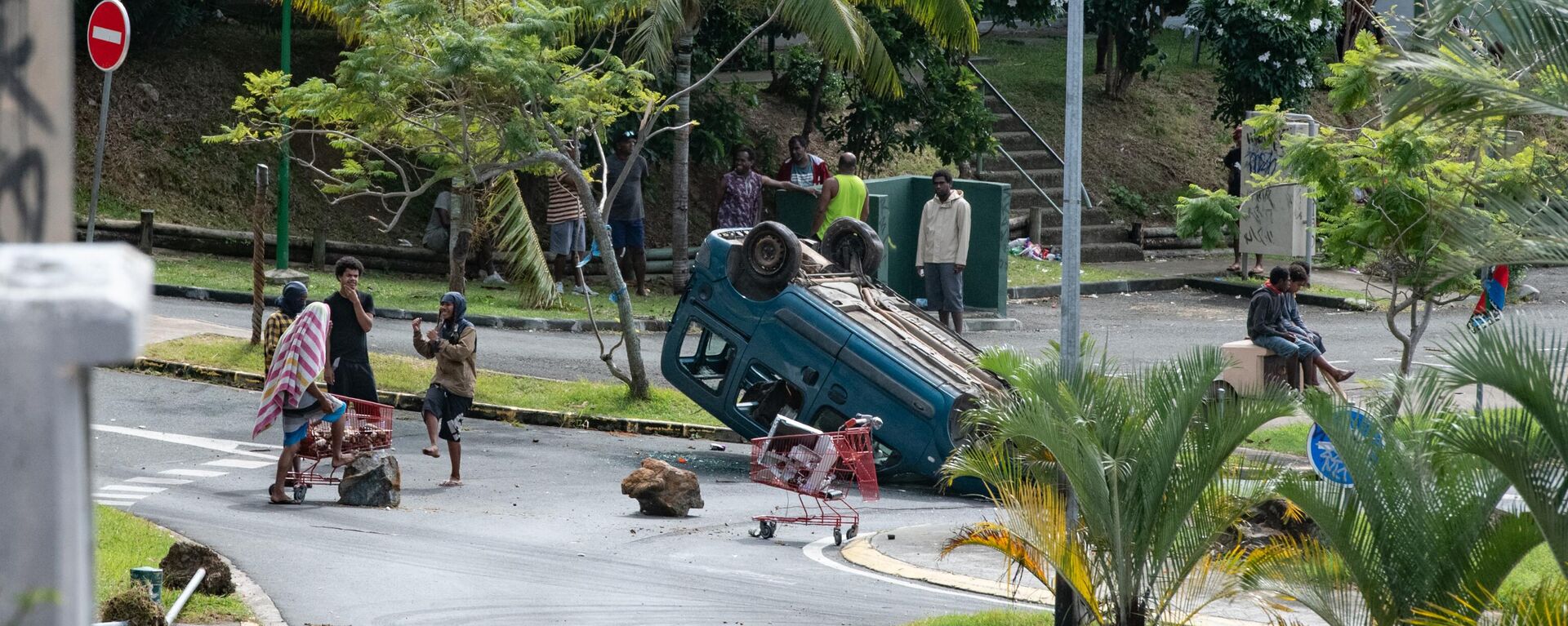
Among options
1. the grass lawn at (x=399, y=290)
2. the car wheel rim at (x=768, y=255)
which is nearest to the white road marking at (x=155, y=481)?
the car wheel rim at (x=768, y=255)

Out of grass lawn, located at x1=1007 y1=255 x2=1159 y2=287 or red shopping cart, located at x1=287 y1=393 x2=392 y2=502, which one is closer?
red shopping cart, located at x1=287 y1=393 x2=392 y2=502

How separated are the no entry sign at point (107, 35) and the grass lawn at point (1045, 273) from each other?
14960 millimetres

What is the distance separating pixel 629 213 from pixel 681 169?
39.5 inches

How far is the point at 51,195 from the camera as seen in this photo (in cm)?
193

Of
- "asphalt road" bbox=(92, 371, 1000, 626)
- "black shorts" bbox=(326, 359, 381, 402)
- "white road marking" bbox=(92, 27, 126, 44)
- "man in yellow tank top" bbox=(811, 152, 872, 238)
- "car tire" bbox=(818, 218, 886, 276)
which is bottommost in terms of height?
"asphalt road" bbox=(92, 371, 1000, 626)

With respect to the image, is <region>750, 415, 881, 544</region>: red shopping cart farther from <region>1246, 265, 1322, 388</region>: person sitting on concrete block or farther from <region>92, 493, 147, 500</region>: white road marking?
<region>1246, 265, 1322, 388</region>: person sitting on concrete block

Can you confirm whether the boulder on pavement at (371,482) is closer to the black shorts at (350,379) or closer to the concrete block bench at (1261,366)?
the black shorts at (350,379)

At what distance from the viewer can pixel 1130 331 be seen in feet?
69.2

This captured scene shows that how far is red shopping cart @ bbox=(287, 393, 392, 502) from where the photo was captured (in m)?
11.7

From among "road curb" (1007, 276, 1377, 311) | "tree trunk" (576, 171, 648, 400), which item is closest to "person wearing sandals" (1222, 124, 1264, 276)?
"road curb" (1007, 276, 1377, 311)

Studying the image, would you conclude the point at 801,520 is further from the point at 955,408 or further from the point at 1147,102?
the point at 1147,102

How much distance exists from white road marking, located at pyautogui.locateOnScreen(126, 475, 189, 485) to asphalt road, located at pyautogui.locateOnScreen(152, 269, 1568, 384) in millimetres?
5241

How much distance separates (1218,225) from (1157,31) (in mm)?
17282

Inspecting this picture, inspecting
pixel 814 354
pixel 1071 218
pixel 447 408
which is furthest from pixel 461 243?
pixel 1071 218
